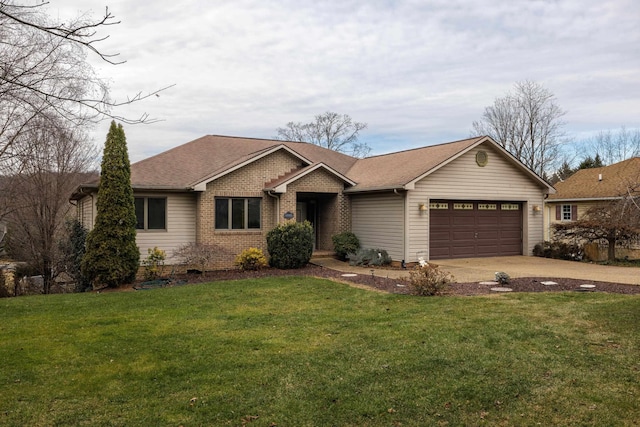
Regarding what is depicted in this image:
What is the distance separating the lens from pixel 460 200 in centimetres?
1852

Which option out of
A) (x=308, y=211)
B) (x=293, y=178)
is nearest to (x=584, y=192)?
(x=308, y=211)

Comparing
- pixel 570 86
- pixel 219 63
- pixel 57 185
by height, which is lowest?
pixel 57 185

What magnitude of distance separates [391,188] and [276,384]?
471 inches

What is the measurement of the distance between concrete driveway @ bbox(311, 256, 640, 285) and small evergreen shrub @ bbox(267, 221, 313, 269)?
1108mm

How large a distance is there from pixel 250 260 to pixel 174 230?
2986 millimetres

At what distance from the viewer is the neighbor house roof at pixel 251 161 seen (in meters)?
16.5

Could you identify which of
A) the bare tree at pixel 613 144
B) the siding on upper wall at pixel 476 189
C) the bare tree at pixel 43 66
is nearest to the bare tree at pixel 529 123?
the bare tree at pixel 613 144

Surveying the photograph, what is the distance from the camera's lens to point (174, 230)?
16750mm

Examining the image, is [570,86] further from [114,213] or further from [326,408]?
[326,408]

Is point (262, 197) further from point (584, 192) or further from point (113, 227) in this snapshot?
point (584, 192)

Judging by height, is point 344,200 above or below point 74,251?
above

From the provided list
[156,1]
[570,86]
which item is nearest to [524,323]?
[156,1]

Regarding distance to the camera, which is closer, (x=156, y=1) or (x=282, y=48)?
(x=156, y=1)

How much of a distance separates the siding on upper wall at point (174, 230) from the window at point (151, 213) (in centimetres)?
14
